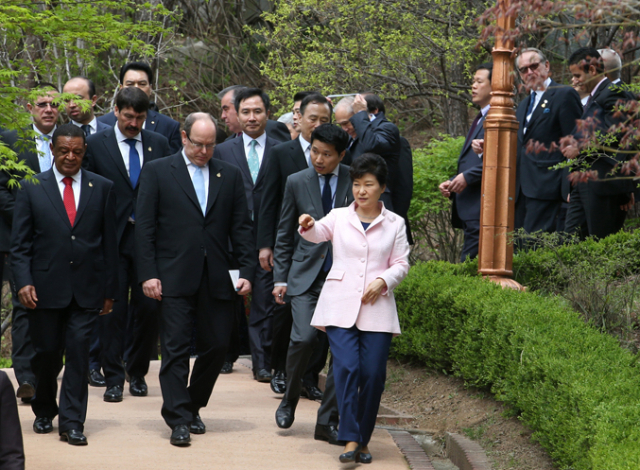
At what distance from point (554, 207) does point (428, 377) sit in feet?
7.70

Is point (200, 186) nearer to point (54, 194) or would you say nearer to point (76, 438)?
point (54, 194)

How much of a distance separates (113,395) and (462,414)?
9.71 feet

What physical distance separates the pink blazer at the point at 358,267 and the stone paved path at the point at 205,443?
3.02ft

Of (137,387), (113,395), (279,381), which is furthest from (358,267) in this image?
(137,387)

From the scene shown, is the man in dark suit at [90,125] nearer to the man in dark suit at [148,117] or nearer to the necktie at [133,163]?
the man in dark suit at [148,117]

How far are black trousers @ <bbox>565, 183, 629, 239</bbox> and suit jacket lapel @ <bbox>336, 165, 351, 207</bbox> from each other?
9.93ft

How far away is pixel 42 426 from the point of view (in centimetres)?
668

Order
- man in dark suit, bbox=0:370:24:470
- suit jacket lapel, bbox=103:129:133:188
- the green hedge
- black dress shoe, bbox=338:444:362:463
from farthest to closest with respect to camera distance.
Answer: suit jacket lapel, bbox=103:129:133:188, black dress shoe, bbox=338:444:362:463, the green hedge, man in dark suit, bbox=0:370:24:470

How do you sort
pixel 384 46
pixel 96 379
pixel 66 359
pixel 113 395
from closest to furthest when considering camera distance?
pixel 66 359 → pixel 113 395 → pixel 96 379 → pixel 384 46

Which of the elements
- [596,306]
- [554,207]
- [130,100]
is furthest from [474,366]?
[130,100]

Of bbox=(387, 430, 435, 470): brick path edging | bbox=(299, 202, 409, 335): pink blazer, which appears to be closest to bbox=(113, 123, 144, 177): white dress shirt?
bbox=(299, 202, 409, 335): pink blazer

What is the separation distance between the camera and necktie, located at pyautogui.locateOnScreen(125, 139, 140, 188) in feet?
27.1

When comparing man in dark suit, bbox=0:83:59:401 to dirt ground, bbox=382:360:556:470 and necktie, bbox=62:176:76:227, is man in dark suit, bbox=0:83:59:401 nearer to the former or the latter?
necktie, bbox=62:176:76:227

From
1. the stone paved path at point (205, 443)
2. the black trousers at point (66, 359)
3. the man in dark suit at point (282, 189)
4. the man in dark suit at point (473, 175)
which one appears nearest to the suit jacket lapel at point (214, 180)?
the man in dark suit at point (282, 189)
